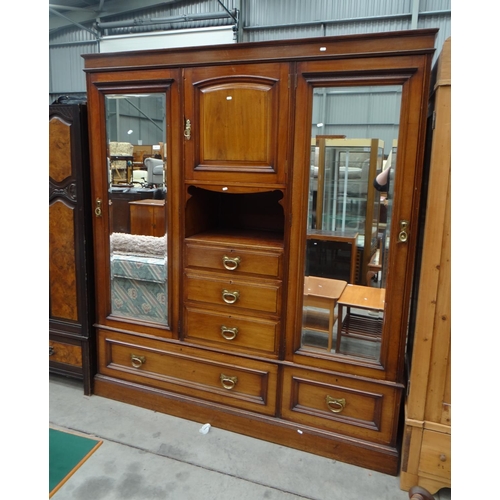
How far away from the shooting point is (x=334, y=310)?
187 cm

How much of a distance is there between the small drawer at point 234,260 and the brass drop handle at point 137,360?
62cm

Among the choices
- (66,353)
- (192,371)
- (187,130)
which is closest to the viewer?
(187,130)

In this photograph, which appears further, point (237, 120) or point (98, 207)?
point (98, 207)

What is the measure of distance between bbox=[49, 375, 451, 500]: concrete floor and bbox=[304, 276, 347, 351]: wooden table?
57cm

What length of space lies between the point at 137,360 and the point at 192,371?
1.11ft

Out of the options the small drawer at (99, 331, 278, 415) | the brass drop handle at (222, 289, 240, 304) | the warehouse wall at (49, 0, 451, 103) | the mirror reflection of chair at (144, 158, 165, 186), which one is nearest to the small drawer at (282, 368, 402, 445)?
the small drawer at (99, 331, 278, 415)

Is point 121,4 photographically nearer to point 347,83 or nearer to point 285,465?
point 347,83

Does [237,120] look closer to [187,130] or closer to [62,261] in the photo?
[187,130]

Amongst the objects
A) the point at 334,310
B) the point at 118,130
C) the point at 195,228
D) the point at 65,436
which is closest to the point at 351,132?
the point at 334,310

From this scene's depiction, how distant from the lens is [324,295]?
1.88 metres

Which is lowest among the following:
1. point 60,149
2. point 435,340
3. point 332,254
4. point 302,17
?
point 435,340

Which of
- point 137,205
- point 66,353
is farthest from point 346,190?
point 66,353

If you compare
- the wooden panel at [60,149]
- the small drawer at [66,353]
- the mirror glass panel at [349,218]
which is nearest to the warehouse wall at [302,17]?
the mirror glass panel at [349,218]

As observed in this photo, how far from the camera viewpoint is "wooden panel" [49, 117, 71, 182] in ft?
6.99
